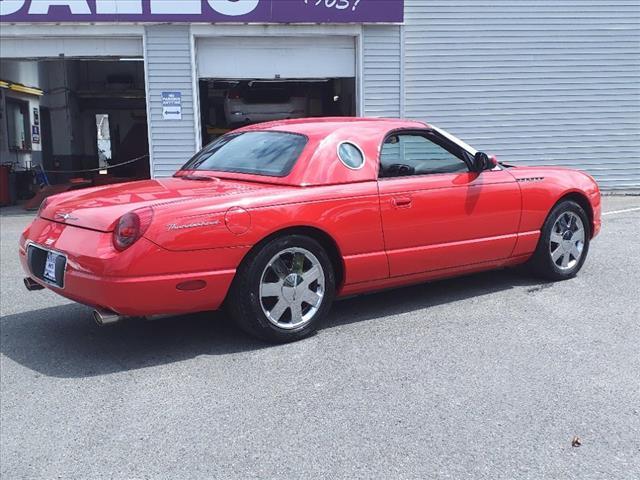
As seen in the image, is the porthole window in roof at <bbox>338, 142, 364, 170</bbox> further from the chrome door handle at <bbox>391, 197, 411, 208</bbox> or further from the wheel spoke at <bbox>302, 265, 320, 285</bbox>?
the wheel spoke at <bbox>302, 265, 320, 285</bbox>

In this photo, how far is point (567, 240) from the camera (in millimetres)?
5938

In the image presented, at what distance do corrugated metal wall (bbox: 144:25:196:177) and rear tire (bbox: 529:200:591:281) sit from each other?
8260mm

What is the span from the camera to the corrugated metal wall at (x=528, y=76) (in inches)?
508

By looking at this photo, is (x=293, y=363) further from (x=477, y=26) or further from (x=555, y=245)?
(x=477, y=26)

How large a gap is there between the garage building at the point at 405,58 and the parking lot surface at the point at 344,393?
8.00 meters

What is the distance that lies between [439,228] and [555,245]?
1513 mm

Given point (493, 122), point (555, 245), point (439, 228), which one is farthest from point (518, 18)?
point (439, 228)

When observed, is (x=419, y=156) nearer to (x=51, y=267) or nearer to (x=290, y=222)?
(x=290, y=222)

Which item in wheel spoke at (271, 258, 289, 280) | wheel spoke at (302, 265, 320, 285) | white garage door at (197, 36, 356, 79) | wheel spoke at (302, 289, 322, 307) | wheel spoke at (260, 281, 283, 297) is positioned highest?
white garage door at (197, 36, 356, 79)

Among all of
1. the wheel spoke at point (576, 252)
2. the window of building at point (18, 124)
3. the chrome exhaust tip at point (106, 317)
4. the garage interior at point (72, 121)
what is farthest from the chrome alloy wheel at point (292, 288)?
the window of building at point (18, 124)

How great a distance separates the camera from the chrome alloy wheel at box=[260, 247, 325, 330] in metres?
4.32

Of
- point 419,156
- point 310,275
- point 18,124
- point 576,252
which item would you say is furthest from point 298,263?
point 18,124

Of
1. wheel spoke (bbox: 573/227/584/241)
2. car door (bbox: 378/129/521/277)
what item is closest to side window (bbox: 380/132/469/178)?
car door (bbox: 378/129/521/277)

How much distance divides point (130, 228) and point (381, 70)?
9777 millimetres
